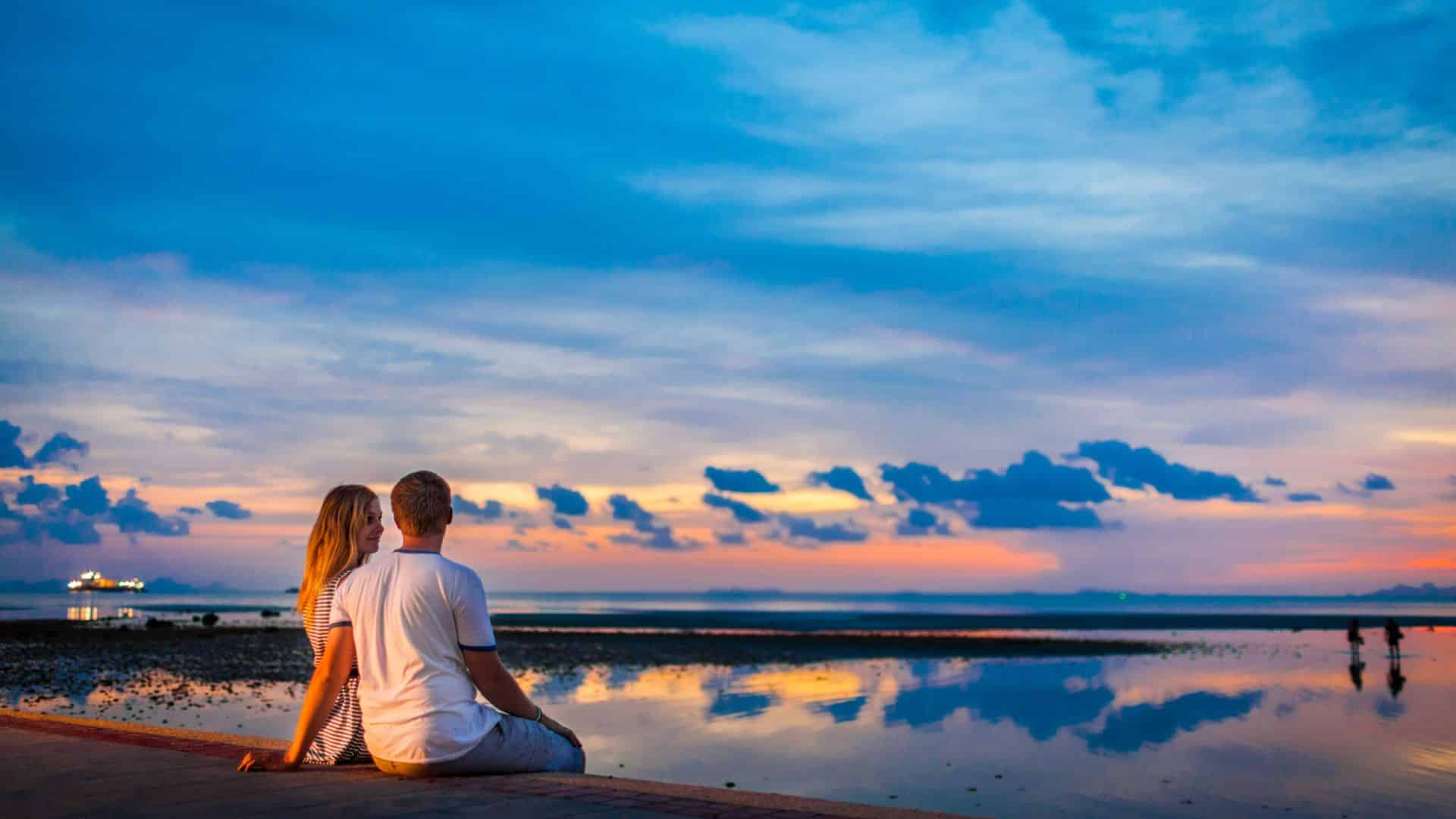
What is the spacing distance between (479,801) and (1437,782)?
1348 centimetres

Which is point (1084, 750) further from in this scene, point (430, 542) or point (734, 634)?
point (734, 634)

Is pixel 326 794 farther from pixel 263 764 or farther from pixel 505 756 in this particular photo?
pixel 263 764

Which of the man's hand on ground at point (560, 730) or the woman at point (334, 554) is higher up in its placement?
the woman at point (334, 554)

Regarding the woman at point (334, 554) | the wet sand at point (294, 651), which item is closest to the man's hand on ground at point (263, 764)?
the woman at point (334, 554)

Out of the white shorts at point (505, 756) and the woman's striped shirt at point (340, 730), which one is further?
the woman's striped shirt at point (340, 730)

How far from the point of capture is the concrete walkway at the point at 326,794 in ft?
22.6

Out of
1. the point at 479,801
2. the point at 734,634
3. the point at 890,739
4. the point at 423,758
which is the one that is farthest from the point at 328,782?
the point at 734,634

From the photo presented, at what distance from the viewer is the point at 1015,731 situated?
19219 millimetres

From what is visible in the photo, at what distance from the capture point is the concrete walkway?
22.6 feet

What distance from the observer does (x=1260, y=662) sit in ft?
123

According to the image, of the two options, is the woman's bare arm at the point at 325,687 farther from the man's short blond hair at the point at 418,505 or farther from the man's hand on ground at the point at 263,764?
the man's short blond hair at the point at 418,505

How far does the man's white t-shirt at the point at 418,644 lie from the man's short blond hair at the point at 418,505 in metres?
0.16

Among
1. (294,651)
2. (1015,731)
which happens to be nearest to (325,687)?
(1015,731)

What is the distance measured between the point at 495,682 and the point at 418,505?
1306 mm
